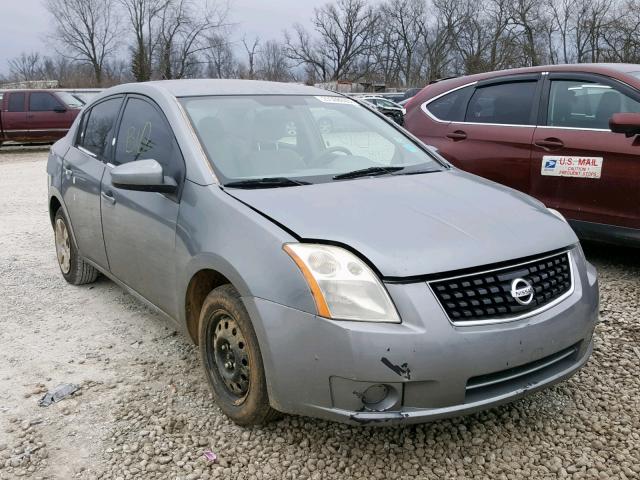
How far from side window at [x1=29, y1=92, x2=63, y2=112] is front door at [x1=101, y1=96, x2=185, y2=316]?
1500 centimetres

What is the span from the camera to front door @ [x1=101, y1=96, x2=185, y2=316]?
312 centimetres

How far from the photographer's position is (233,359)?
2.74m

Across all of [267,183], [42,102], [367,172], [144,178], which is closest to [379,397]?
[267,183]

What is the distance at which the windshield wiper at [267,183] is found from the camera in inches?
115

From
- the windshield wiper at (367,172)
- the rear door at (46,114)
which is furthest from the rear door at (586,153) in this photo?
the rear door at (46,114)

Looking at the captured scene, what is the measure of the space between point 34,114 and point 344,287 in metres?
17.5

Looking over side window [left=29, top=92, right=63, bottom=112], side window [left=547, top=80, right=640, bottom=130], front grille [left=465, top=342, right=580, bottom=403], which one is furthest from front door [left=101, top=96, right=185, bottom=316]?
side window [left=29, top=92, right=63, bottom=112]

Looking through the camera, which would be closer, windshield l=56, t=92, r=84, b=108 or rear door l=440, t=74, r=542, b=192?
rear door l=440, t=74, r=542, b=192

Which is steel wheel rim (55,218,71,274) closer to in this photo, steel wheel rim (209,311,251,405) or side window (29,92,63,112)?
steel wheel rim (209,311,251,405)

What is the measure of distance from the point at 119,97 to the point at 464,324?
2934 mm

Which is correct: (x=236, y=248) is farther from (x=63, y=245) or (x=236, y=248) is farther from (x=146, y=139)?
(x=63, y=245)

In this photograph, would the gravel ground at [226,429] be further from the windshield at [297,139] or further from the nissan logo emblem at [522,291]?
the windshield at [297,139]

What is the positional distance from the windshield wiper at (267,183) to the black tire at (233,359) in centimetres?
52

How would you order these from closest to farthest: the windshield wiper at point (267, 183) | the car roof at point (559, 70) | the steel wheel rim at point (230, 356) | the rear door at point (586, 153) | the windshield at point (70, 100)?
1. the steel wheel rim at point (230, 356)
2. the windshield wiper at point (267, 183)
3. the rear door at point (586, 153)
4. the car roof at point (559, 70)
5. the windshield at point (70, 100)
